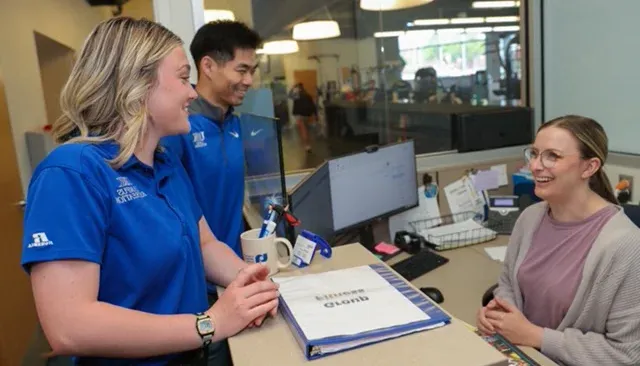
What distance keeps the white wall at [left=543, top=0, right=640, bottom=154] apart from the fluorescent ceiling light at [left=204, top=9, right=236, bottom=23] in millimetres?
1760

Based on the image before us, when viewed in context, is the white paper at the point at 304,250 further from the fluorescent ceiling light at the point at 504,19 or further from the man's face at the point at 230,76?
the fluorescent ceiling light at the point at 504,19

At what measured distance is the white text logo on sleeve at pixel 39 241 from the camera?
0.77 metres

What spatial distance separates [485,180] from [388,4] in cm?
136

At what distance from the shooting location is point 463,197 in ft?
8.27

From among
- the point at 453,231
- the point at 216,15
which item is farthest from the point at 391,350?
the point at 216,15

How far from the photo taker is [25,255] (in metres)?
0.77

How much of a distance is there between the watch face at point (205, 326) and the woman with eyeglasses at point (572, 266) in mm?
925

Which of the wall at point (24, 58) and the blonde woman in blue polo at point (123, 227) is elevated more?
the wall at point (24, 58)

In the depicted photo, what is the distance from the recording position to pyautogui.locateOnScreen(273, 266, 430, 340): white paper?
0.82 m

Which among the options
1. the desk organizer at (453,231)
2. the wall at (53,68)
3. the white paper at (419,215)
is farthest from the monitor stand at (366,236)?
the wall at (53,68)

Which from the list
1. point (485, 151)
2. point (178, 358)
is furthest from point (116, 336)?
point (485, 151)

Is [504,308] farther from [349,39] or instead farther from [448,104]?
[349,39]

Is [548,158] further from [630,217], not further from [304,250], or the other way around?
[304,250]

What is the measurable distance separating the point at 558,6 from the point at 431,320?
250cm
